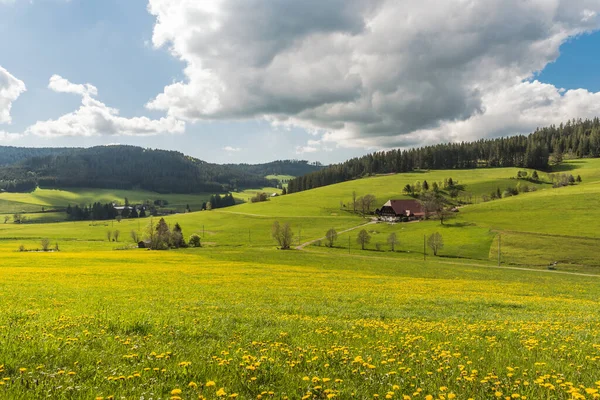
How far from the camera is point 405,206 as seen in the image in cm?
16575

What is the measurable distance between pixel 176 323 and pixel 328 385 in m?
7.15

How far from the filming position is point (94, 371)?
6.71m

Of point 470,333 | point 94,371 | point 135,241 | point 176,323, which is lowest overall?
point 135,241

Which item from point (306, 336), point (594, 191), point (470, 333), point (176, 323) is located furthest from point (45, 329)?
point (594, 191)

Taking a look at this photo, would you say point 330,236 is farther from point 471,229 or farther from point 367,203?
point 367,203

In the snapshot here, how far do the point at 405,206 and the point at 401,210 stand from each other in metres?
3.67

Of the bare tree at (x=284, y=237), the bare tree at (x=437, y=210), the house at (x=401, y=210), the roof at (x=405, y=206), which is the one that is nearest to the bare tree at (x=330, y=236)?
the bare tree at (x=284, y=237)

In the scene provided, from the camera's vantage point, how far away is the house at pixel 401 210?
6216 inches

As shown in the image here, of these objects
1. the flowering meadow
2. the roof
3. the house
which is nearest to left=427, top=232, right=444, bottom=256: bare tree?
the house

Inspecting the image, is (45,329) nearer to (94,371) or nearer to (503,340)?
(94,371)

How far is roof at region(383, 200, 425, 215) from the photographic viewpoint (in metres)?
162

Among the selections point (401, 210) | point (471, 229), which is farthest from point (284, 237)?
point (401, 210)

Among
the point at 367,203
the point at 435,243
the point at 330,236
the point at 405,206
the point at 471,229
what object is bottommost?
the point at 435,243

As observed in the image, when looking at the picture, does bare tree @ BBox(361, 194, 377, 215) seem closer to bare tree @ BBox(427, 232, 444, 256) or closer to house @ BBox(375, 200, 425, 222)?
house @ BBox(375, 200, 425, 222)
